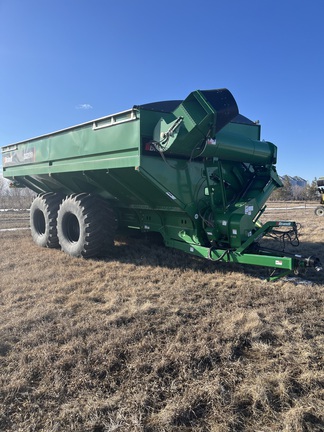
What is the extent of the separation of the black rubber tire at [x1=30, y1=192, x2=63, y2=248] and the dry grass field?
2.26m

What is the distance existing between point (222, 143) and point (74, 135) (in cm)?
274

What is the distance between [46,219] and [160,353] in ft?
17.5

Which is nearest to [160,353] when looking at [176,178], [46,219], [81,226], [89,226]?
[176,178]

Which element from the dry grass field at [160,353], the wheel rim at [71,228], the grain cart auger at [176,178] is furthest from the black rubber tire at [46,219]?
the dry grass field at [160,353]

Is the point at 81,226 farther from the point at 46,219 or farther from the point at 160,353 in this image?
the point at 160,353

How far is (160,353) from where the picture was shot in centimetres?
270

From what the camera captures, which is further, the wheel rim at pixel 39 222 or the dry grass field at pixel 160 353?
the wheel rim at pixel 39 222

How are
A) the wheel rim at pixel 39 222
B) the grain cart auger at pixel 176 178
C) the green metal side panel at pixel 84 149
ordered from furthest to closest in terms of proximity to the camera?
1. the wheel rim at pixel 39 222
2. the green metal side panel at pixel 84 149
3. the grain cart auger at pixel 176 178

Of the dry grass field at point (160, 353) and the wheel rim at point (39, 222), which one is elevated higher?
the wheel rim at point (39, 222)

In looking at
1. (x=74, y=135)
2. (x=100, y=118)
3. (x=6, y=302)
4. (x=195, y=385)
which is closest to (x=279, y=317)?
(x=195, y=385)

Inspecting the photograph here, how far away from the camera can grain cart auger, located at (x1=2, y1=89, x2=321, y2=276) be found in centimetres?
457

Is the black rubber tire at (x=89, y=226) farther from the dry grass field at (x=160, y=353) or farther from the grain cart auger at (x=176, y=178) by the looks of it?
the dry grass field at (x=160, y=353)

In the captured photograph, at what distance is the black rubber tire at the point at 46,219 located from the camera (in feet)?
23.3

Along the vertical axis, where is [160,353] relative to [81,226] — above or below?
below
